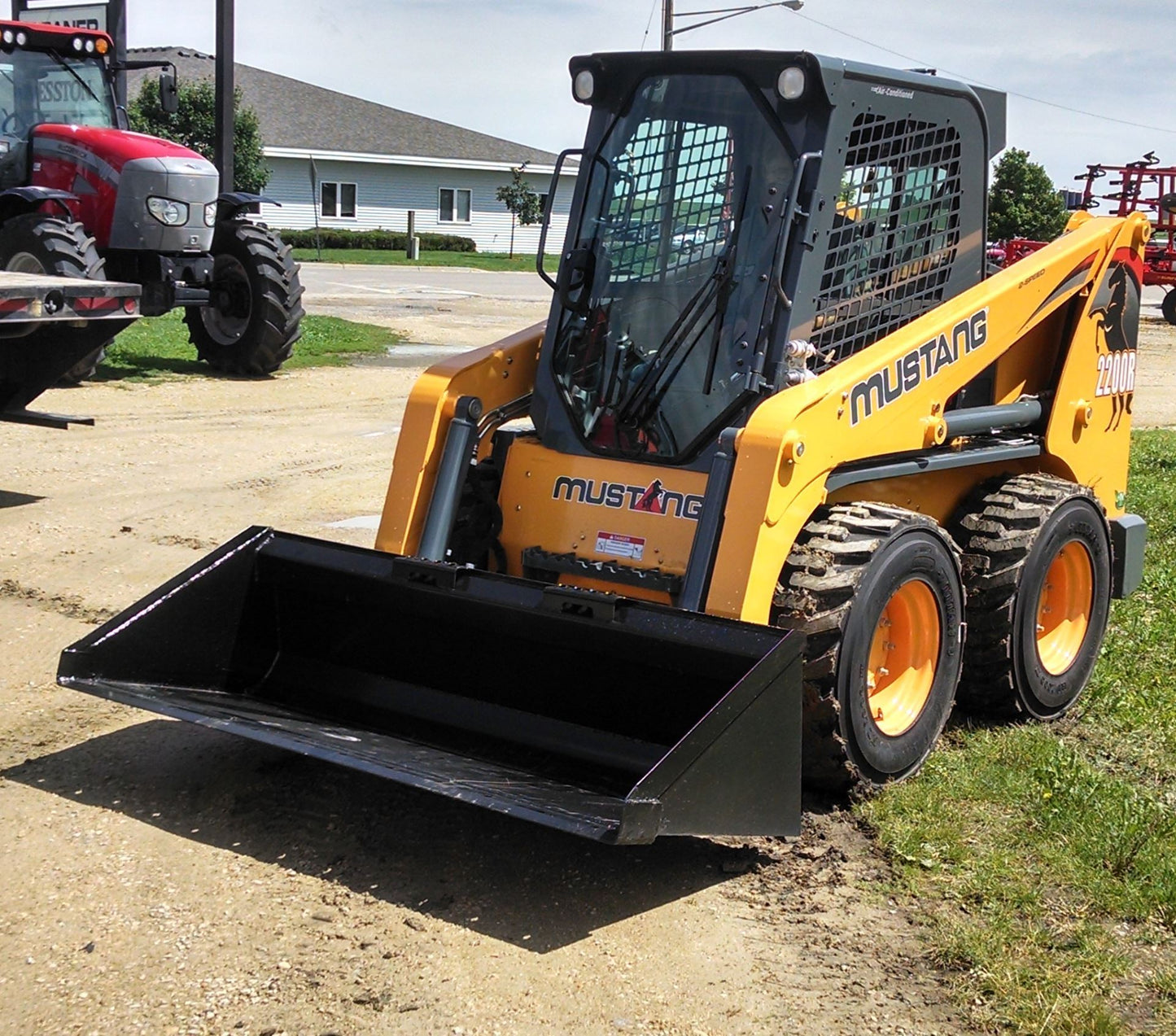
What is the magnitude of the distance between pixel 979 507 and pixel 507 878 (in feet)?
8.26

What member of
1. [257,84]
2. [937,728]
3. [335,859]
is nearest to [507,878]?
[335,859]

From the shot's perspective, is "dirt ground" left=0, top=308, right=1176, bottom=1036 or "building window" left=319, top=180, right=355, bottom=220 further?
"building window" left=319, top=180, right=355, bottom=220

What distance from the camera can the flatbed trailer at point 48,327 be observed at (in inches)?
332

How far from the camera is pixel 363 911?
13.3 ft

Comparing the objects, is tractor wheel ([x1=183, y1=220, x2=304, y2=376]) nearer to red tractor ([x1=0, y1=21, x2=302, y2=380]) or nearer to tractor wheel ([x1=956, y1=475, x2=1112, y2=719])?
red tractor ([x1=0, y1=21, x2=302, y2=380])

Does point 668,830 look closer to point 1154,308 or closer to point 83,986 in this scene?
point 83,986

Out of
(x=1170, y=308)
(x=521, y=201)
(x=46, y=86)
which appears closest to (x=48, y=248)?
(x=46, y=86)

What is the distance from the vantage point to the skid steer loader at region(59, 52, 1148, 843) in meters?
4.59

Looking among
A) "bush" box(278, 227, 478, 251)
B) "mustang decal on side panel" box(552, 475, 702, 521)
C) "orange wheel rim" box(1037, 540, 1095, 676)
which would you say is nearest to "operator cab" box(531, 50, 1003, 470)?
"mustang decal on side panel" box(552, 475, 702, 521)

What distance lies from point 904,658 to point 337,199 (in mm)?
44236

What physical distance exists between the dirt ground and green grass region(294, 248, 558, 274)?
105ft

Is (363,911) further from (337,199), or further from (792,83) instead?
(337,199)

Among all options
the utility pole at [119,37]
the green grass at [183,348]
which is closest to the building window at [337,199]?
the green grass at [183,348]

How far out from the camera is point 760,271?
5168 mm
